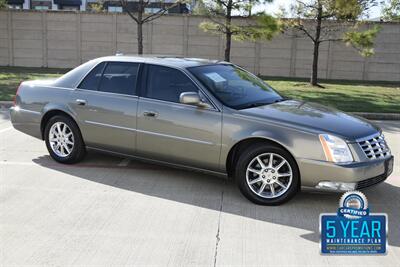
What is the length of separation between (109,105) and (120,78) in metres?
0.37

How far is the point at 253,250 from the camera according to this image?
13.3ft

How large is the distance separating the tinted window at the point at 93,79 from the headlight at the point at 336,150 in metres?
2.98

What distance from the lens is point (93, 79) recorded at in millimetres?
6391

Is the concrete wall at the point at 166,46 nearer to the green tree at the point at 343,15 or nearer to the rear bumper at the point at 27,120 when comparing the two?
the green tree at the point at 343,15

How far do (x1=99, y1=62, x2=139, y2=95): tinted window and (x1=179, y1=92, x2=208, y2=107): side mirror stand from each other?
838 millimetres

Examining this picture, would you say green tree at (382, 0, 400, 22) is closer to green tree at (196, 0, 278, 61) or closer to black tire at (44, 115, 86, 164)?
green tree at (196, 0, 278, 61)

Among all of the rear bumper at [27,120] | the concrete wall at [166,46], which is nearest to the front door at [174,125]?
the rear bumper at [27,120]

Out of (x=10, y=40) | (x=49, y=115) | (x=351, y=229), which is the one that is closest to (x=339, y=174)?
(x=351, y=229)

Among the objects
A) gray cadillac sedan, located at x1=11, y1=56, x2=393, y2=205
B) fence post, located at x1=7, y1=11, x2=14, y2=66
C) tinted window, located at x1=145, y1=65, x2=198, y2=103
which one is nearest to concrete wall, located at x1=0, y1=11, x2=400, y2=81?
fence post, located at x1=7, y1=11, x2=14, y2=66

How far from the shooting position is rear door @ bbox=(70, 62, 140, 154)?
235 inches

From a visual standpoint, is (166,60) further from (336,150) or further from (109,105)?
(336,150)

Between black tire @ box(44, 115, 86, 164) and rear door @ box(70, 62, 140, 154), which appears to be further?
black tire @ box(44, 115, 86, 164)

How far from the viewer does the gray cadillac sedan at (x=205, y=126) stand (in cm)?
492

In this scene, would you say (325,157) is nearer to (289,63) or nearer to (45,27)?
(289,63)
